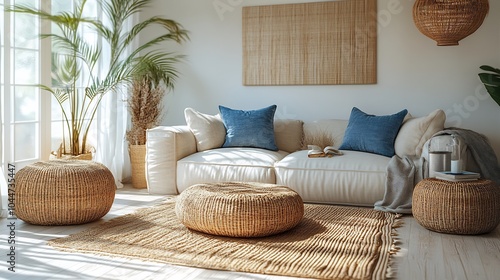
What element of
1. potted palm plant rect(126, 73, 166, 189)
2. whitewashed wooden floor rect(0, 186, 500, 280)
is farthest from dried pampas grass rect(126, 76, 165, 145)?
whitewashed wooden floor rect(0, 186, 500, 280)

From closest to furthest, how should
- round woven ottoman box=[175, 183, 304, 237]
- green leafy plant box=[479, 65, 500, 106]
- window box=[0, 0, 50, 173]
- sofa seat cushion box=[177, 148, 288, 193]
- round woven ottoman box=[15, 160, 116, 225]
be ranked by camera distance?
round woven ottoman box=[175, 183, 304, 237], round woven ottoman box=[15, 160, 116, 225], window box=[0, 0, 50, 173], sofa seat cushion box=[177, 148, 288, 193], green leafy plant box=[479, 65, 500, 106]

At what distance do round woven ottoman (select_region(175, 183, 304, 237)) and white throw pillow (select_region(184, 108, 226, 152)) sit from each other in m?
1.75

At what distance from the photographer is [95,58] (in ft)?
17.5

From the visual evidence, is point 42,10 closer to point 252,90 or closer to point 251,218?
point 252,90

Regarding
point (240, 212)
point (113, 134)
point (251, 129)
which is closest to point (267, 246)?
point (240, 212)

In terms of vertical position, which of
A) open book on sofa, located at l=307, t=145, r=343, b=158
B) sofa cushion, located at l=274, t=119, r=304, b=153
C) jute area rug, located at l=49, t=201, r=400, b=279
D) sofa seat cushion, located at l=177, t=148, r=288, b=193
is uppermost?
sofa cushion, located at l=274, t=119, r=304, b=153

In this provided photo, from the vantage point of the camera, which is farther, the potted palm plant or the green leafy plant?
the potted palm plant

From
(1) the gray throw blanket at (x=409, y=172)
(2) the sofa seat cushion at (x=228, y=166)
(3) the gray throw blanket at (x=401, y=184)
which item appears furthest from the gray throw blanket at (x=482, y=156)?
(2) the sofa seat cushion at (x=228, y=166)

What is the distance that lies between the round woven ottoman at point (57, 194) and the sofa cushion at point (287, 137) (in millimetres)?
2072

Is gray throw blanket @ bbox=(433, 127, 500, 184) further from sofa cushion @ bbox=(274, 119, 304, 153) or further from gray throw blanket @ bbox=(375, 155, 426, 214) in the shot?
sofa cushion @ bbox=(274, 119, 304, 153)

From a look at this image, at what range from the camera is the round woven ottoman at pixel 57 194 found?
372 cm

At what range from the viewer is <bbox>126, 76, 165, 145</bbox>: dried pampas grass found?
5582mm

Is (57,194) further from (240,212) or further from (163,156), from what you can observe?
(163,156)

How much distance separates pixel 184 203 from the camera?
3580 millimetres
